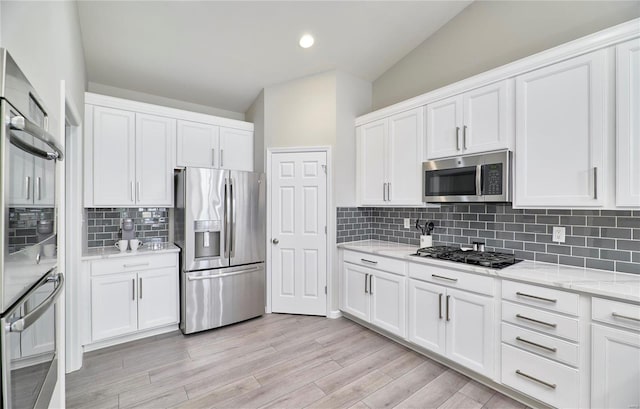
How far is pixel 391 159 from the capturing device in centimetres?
332

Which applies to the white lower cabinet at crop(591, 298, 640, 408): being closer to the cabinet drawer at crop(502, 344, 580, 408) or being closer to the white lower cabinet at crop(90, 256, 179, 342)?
the cabinet drawer at crop(502, 344, 580, 408)

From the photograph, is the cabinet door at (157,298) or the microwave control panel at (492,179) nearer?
the microwave control panel at (492,179)

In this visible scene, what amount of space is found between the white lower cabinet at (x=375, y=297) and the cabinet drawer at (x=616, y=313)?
1389 mm

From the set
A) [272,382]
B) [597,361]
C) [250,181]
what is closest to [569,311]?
[597,361]

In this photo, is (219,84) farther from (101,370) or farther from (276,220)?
(101,370)

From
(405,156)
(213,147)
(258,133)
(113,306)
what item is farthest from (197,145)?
(405,156)

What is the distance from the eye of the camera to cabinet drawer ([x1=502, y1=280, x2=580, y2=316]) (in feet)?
6.00

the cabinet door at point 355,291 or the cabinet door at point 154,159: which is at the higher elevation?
the cabinet door at point 154,159

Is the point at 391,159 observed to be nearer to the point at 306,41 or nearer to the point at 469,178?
the point at 469,178

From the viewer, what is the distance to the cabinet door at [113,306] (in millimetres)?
2799

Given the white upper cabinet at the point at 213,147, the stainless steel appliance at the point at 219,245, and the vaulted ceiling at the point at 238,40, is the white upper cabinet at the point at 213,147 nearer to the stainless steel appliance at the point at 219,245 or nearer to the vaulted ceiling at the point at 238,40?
the stainless steel appliance at the point at 219,245

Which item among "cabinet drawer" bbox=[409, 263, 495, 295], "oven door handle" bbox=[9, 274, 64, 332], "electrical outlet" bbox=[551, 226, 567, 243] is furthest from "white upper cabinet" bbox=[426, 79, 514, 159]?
"oven door handle" bbox=[9, 274, 64, 332]

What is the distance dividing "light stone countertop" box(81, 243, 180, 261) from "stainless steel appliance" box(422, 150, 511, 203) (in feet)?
9.17

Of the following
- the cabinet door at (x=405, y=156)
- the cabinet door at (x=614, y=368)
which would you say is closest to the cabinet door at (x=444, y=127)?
the cabinet door at (x=405, y=156)
